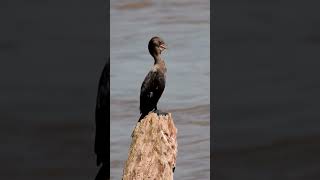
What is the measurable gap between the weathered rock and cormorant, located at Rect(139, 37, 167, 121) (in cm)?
9

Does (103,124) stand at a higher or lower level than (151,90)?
lower

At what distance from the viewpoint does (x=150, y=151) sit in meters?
8.31

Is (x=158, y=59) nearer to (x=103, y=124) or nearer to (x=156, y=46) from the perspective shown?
(x=156, y=46)

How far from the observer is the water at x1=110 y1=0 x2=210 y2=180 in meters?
8.34

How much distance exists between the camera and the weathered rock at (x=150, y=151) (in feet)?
27.2

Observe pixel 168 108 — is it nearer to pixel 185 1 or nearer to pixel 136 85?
pixel 136 85

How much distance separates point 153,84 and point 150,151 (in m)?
0.47

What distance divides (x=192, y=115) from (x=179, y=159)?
354mm

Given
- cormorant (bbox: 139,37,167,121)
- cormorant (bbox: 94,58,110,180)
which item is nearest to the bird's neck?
cormorant (bbox: 139,37,167,121)

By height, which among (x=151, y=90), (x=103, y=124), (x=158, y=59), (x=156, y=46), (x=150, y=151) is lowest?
(x=150, y=151)

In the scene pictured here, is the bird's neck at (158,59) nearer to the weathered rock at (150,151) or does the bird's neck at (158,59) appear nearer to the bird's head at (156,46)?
the bird's head at (156,46)

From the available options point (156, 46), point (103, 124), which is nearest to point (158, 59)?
point (156, 46)

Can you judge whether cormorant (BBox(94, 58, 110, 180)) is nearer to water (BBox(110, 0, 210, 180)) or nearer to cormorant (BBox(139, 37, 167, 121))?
water (BBox(110, 0, 210, 180))

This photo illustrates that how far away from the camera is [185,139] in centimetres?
876
